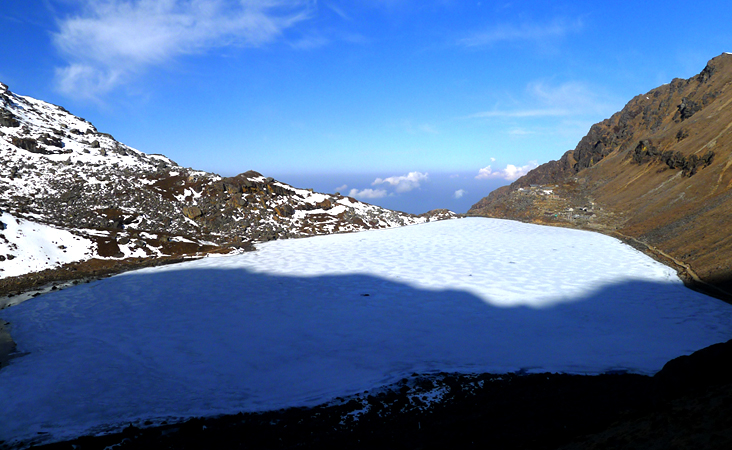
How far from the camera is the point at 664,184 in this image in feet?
144

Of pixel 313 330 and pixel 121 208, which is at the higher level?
pixel 121 208

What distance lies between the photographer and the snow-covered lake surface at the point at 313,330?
1184cm

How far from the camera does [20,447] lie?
30.4 feet

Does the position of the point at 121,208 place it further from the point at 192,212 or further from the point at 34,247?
the point at 34,247

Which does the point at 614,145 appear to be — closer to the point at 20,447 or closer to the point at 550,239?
the point at 550,239

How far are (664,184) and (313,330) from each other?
45060 millimetres

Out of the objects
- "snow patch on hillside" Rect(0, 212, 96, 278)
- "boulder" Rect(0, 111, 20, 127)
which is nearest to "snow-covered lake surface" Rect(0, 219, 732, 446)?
"snow patch on hillside" Rect(0, 212, 96, 278)

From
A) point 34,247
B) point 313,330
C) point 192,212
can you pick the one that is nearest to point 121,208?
point 192,212

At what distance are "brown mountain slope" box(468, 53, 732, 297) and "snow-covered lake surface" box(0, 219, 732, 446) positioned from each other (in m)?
3.52

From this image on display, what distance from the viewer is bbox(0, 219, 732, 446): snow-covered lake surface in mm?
11844

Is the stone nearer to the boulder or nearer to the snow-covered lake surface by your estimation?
the snow-covered lake surface

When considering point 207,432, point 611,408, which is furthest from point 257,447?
point 611,408

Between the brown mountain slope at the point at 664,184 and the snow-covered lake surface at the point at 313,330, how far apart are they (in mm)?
3517

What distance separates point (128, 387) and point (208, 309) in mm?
7786
